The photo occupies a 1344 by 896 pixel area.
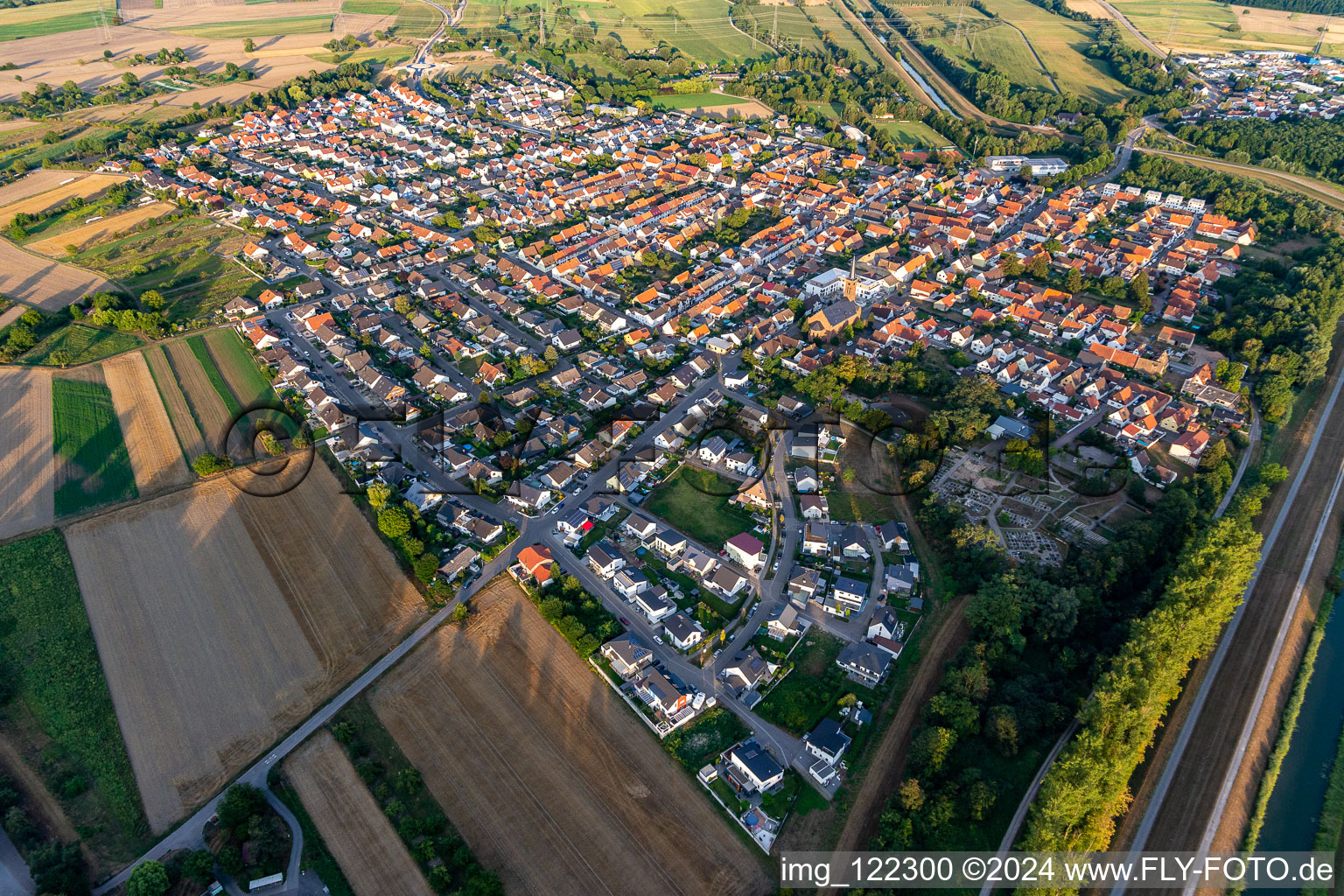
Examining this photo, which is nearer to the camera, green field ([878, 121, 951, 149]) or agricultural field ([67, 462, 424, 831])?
agricultural field ([67, 462, 424, 831])

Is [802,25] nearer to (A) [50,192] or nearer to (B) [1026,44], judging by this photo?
(B) [1026,44]

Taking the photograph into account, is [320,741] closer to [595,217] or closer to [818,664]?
[818,664]

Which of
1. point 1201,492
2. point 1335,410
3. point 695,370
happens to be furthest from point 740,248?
point 1335,410

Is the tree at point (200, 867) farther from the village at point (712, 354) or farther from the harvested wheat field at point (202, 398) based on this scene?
the harvested wheat field at point (202, 398)

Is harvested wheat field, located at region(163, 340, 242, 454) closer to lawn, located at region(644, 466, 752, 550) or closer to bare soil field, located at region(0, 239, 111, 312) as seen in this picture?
bare soil field, located at region(0, 239, 111, 312)

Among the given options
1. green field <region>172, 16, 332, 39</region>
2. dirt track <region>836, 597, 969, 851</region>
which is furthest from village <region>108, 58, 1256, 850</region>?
green field <region>172, 16, 332, 39</region>

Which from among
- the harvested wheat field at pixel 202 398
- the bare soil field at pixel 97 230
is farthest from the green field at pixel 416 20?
the harvested wheat field at pixel 202 398

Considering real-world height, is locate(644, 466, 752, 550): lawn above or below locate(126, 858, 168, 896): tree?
above
